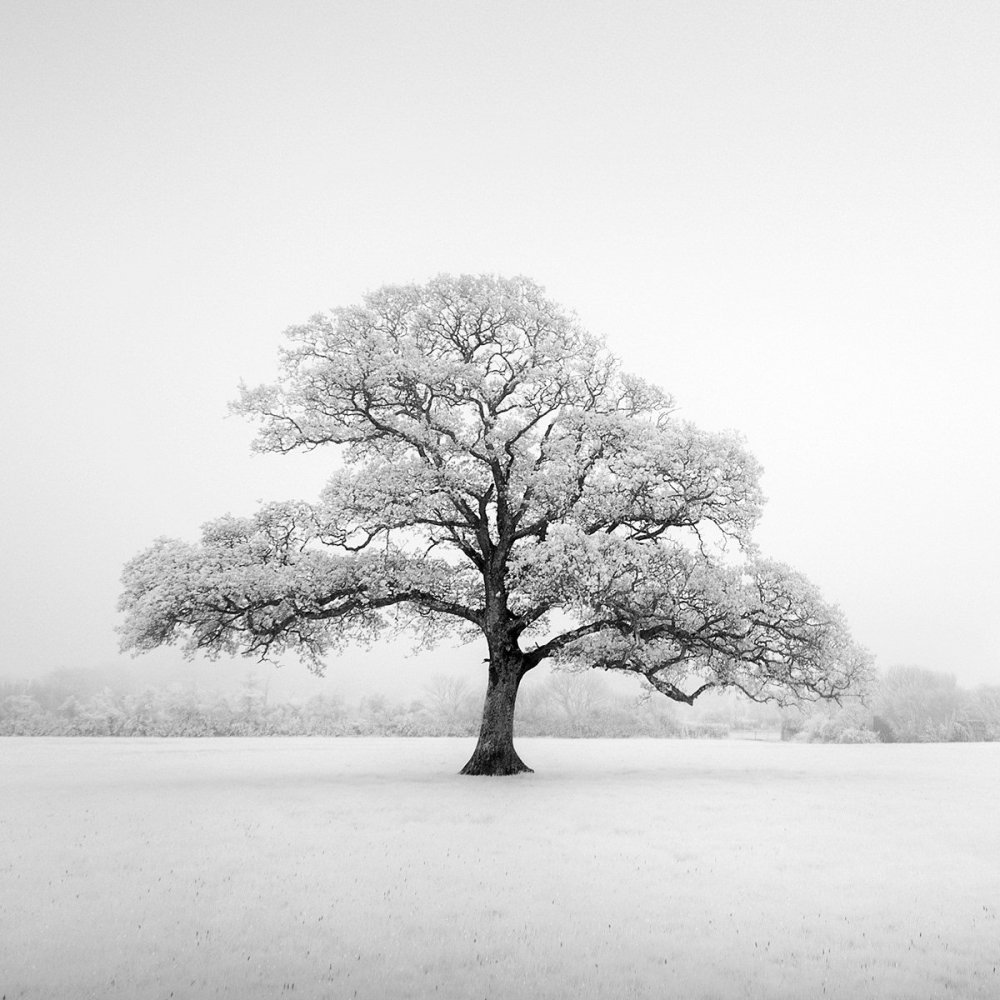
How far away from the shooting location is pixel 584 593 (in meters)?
→ 20.7

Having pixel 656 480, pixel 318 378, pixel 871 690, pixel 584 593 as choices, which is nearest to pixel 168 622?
pixel 318 378

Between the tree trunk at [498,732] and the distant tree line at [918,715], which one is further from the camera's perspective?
the distant tree line at [918,715]

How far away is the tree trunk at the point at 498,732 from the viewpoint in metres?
23.5

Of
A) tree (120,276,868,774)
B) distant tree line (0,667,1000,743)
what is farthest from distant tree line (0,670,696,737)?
tree (120,276,868,774)

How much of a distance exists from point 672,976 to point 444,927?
95.1 inches

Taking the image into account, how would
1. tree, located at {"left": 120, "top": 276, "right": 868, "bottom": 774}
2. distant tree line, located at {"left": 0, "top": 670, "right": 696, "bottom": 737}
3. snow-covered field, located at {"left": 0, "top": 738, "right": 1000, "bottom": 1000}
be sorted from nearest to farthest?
1. snow-covered field, located at {"left": 0, "top": 738, "right": 1000, "bottom": 1000}
2. tree, located at {"left": 120, "top": 276, "right": 868, "bottom": 774}
3. distant tree line, located at {"left": 0, "top": 670, "right": 696, "bottom": 737}

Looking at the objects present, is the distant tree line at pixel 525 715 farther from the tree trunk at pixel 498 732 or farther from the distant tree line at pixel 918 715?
the tree trunk at pixel 498 732

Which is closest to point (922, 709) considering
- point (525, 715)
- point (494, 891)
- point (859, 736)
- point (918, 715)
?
point (918, 715)

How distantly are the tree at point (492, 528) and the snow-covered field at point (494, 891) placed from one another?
570cm

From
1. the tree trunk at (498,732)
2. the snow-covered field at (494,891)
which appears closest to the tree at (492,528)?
the tree trunk at (498,732)

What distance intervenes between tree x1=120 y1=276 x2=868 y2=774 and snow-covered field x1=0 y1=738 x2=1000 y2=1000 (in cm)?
570

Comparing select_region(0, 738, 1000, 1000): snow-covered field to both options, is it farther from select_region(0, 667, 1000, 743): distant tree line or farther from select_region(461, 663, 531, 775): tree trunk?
select_region(0, 667, 1000, 743): distant tree line

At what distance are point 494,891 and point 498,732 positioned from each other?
1574 centimetres

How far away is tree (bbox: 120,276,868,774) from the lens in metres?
22.4
